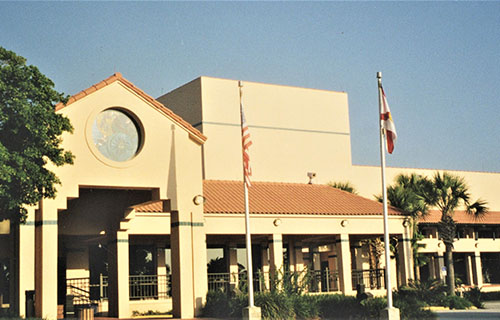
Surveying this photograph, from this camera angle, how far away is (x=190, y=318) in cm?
2422

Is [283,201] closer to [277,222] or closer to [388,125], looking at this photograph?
[277,222]

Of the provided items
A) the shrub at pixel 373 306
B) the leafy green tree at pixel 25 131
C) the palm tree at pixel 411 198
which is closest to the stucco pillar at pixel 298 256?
the palm tree at pixel 411 198

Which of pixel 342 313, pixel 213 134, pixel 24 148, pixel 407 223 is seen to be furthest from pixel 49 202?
pixel 213 134

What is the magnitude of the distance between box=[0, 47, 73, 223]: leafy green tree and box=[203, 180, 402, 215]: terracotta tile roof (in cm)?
1014

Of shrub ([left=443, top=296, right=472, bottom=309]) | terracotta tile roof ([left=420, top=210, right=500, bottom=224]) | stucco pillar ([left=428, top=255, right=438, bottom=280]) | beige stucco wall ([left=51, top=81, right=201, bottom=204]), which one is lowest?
shrub ([left=443, top=296, right=472, bottom=309])

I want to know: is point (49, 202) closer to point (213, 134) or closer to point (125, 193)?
point (125, 193)

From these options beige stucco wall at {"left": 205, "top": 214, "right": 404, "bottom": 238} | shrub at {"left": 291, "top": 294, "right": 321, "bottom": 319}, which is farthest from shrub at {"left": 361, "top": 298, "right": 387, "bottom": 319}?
beige stucco wall at {"left": 205, "top": 214, "right": 404, "bottom": 238}

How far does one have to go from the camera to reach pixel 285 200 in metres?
33.8

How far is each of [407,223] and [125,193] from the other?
49.4ft

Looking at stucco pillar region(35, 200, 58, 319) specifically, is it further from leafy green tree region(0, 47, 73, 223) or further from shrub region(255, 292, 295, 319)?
shrub region(255, 292, 295, 319)

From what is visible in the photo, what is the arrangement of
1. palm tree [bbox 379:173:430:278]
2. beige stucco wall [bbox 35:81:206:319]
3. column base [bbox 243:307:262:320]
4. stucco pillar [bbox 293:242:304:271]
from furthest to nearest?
palm tree [bbox 379:173:430:278]
stucco pillar [bbox 293:242:304:271]
beige stucco wall [bbox 35:81:206:319]
column base [bbox 243:307:262:320]

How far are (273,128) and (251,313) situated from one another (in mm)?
35788

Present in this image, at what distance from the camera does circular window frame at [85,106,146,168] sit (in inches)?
917

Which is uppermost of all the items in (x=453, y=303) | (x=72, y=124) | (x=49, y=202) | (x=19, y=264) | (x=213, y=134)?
(x=213, y=134)
